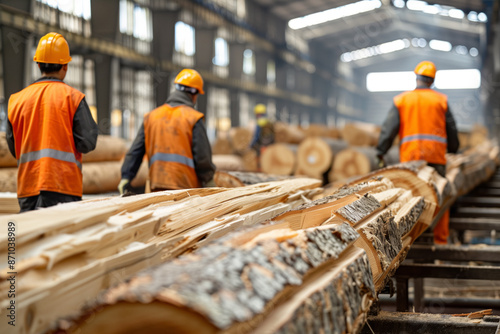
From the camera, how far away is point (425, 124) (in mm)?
5055

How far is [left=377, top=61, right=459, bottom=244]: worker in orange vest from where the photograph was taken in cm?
503

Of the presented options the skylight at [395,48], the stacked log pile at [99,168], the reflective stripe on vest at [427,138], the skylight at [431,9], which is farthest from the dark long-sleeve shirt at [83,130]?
the skylight at [395,48]

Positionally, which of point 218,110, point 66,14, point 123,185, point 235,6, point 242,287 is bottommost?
point 242,287

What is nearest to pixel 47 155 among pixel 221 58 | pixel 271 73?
pixel 221 58

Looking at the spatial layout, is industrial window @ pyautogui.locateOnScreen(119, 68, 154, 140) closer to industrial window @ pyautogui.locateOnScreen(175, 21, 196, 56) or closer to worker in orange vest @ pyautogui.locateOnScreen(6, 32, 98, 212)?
industrial window @ pyautogui.locateOnScreen(175, 21, 196, 56)

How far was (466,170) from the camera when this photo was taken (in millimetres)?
6543

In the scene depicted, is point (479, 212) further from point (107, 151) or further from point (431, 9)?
point (431, 9)

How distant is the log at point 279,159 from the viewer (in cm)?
1052

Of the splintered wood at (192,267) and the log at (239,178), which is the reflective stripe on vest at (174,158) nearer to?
the log at (239,178)

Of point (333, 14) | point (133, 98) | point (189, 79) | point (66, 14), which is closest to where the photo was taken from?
point (189, 79)

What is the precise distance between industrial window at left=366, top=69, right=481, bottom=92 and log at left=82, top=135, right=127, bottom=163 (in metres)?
32.3

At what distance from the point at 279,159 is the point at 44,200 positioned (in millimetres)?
7773

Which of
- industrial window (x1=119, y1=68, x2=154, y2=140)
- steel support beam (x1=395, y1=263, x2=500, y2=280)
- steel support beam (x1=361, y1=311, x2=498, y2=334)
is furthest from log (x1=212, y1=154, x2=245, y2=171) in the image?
steel support beam (x1=361, y1=311, x2=498, y2=334)

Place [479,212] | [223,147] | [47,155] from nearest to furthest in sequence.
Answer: [47,155] < [479,212] < [223,147]
